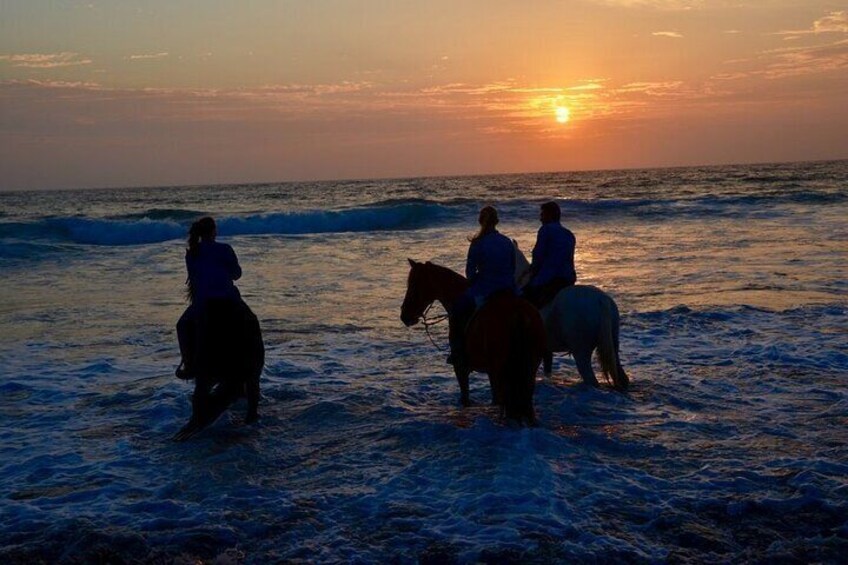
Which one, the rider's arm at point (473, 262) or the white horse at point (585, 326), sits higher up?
A: the rider's arm at point (473, 262)

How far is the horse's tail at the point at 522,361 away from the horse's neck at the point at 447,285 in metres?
1.16

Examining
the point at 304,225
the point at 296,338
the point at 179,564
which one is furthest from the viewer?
the point at 304,225

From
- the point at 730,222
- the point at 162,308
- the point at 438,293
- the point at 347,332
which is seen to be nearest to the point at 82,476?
the point at 438,293

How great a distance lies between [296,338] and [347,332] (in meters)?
0.84

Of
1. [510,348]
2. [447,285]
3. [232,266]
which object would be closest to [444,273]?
[447,285]

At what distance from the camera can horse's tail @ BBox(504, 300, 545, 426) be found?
24.4ft

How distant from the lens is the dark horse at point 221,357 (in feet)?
25.6

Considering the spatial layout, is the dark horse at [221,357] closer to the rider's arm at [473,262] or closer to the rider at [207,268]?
the rider at [207,268]

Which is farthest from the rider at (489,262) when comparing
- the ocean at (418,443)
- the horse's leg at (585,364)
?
the horse's leg at (585,364)

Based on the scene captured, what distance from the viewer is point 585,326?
8852mm

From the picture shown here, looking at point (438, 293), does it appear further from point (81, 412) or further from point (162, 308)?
point (162, 308)

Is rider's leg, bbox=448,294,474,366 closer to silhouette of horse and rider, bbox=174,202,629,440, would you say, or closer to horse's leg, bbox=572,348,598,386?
silhouette of horse and rider, bbox=174,202,629,440

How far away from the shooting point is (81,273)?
22.8 metres

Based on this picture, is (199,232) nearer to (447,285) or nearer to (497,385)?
(447,285)
